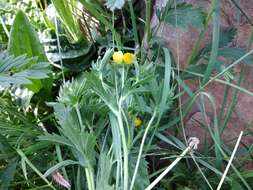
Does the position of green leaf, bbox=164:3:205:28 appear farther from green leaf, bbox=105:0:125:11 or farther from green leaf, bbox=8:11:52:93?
green leaf, bbox=8:11:52:93

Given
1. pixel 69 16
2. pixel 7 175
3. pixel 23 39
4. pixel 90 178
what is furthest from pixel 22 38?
pixel 90 178

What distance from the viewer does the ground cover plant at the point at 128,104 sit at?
0.80m

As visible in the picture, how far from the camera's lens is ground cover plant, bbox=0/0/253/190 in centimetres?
80

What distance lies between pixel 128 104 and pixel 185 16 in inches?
9.7

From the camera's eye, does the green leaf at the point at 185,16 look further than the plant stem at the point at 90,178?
Yes

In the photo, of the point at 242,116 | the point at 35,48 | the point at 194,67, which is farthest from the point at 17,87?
the point at 242,116

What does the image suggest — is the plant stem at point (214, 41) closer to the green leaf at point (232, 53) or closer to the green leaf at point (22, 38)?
the green leaf at point (232, 53)

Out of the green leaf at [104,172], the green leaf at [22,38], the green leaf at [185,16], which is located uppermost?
the green leaf at [185,16]

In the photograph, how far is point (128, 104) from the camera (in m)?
0.85

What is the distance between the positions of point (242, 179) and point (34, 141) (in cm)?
45

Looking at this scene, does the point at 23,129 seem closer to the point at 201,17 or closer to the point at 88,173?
the point at 88,173

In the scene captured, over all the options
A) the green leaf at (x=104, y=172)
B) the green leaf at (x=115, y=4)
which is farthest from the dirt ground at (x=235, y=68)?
the green leaf at (x=104, y=172)

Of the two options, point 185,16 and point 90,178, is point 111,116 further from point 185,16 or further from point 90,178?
point 185,16

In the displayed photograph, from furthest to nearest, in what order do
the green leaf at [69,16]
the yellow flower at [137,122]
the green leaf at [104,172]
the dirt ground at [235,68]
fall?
the green leaf at [69,16]
the dirt ground at [235,68]
the yellow flower at [137,122]
the green leaf at [104,172]
